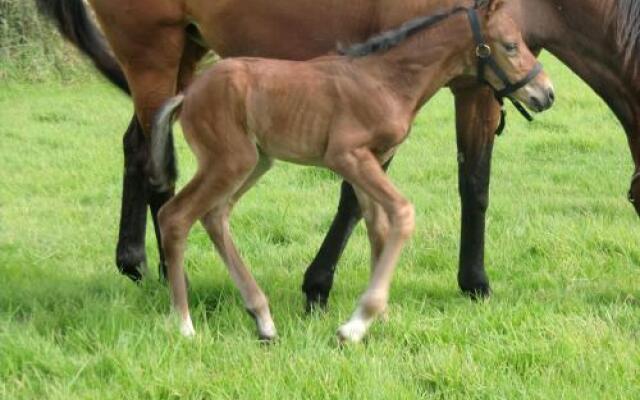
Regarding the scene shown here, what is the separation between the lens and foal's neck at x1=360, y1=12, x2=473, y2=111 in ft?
13.0

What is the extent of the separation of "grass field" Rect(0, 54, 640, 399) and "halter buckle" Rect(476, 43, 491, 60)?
1.10m

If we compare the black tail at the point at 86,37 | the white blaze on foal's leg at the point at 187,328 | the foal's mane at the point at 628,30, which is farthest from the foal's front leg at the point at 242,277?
the foal's mane at the point at 628,30

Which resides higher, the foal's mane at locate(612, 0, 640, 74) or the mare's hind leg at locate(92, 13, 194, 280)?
the foal's mane at locate(612, 0, 640, 74)

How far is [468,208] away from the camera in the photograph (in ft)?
16.8

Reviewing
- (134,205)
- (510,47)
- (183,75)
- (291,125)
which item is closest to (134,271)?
(134,205)

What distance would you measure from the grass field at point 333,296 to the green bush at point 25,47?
4.48 meters

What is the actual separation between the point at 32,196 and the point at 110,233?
1.42 metres

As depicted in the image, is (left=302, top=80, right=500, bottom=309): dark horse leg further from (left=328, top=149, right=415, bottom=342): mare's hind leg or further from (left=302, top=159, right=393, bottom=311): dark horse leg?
(left=328, top=149, right=415, bottom=342): mare's hind leg

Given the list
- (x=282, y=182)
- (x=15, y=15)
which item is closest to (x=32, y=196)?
(x=282, y=182)

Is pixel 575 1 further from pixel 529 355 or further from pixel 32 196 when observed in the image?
pixel 32 196

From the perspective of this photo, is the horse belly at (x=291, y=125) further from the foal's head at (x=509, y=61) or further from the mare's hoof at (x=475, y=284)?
the mare's hoof at (x=475, y=284)

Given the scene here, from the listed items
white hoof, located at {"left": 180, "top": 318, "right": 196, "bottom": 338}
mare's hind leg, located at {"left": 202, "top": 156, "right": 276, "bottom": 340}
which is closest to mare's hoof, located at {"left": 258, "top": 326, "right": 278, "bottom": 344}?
mare's hind leg, located at {"left": 202, "top": 156, "right": 276, "bottom": 340}

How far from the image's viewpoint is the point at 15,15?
43.5 feet

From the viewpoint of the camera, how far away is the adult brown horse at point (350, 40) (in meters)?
4.60
